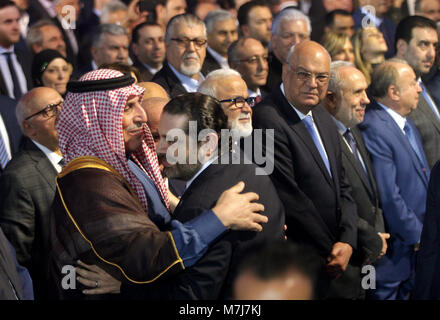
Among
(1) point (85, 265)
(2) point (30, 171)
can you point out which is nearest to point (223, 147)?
(1) point (85, 265)

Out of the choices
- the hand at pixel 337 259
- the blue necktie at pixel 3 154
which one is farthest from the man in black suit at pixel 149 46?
the hand at pixel 337 259

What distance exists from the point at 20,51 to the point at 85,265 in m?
4.31

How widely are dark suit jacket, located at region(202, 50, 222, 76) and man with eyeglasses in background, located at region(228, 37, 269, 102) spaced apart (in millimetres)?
543

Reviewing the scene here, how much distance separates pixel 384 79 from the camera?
18.9 feet

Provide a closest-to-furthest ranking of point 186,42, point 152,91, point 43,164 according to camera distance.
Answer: point 43,164 → point 152,91 → point 186,42

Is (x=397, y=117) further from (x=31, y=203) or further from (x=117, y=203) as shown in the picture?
(x=117, y=203)

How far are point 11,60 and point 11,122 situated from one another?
139 cm

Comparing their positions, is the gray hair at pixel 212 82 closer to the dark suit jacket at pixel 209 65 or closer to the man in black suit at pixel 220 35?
the dark suit jacket at pixel 209 65

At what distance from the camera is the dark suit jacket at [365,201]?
4.84m

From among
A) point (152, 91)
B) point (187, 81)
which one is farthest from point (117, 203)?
point (187, 81)

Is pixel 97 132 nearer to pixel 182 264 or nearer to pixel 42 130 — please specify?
pixel 182 264

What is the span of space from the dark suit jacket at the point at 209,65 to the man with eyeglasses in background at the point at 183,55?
1.20 ft

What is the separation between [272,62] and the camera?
22.2ft

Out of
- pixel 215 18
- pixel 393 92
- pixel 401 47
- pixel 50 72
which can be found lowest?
pixel 393 92
